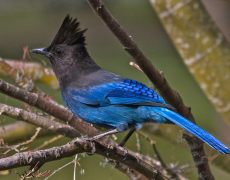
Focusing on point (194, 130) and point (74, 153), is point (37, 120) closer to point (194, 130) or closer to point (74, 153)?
point (74, 153)

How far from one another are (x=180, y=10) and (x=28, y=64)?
983 millimetres

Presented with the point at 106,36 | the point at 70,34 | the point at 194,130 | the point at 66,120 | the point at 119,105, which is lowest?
the point at 106,36

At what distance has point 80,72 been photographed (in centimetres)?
396

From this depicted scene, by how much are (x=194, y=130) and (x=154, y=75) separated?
1.31ft

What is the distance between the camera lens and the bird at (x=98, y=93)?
359 centimetres

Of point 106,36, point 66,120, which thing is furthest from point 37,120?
point 106,36

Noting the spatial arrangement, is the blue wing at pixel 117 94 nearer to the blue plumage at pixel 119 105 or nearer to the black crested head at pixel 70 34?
the blue plumage at pixel 119 105

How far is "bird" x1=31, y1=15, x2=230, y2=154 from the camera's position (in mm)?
3588

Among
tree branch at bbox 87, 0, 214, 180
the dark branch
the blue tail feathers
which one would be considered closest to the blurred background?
the blue tail feathers

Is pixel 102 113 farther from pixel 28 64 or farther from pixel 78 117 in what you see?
pixel 28 64

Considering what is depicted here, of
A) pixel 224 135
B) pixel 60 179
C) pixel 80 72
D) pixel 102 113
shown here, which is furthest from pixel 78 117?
pixel 224 135

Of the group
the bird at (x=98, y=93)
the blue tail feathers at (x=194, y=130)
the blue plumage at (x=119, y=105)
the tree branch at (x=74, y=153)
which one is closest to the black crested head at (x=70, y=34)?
the bird at (x=98, y=93)

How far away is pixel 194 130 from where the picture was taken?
3273 millimetres

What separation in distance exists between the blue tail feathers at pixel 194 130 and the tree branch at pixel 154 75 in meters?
0.04
